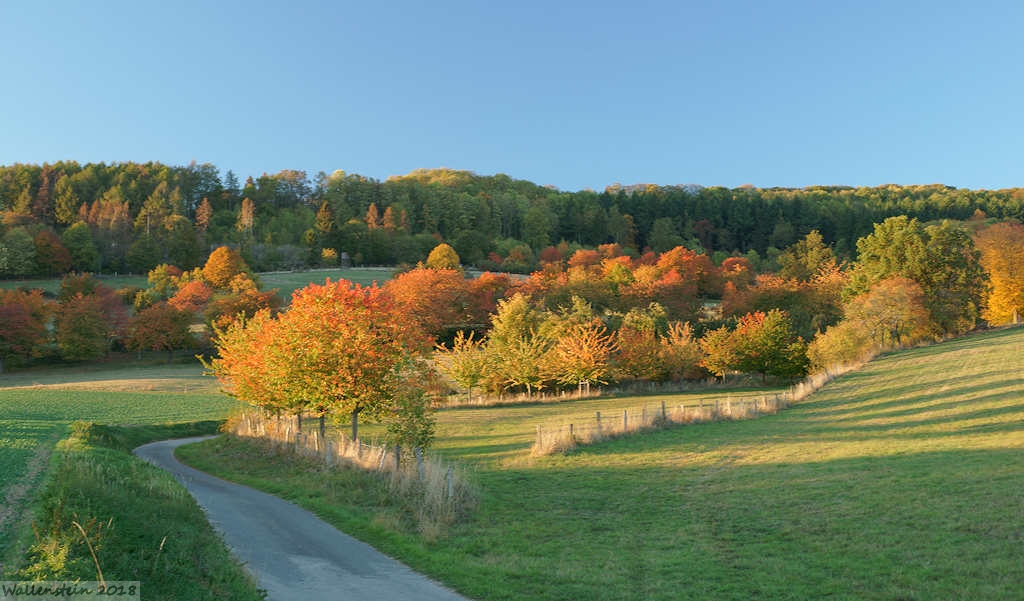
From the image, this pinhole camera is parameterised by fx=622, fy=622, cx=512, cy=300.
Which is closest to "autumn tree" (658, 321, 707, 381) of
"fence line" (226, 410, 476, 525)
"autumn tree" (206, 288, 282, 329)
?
"fence line" (226, 410, 476, 525)

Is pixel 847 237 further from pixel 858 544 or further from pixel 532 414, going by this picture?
pixel 858 544

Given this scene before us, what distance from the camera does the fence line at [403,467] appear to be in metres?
15.2

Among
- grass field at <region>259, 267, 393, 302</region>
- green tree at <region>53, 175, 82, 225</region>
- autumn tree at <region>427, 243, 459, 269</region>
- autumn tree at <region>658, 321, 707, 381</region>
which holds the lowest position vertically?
autumn tree at <region>658, 321, 707, 381</region>

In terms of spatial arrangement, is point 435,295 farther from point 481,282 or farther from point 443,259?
point 443,259

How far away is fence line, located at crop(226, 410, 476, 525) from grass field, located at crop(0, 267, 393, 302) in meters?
71.7

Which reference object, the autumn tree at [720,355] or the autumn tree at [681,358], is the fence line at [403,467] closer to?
the autumn tree at [681,358]

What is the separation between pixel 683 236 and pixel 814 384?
10588 cm

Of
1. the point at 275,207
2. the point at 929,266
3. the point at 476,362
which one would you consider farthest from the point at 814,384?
the point at 275,207

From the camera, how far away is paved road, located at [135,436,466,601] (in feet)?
34.3

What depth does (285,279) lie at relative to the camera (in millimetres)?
107875

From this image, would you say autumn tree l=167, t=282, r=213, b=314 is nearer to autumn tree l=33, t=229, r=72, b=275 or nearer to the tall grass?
autumn tree l=33, t=229, r=72, b=275

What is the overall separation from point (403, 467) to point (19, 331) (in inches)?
2828

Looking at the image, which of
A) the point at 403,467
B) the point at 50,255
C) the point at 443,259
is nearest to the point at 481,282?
the point at 443,259

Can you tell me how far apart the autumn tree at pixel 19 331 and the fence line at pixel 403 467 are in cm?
5902
